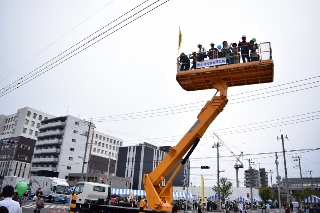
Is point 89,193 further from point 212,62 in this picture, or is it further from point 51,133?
point 51,133

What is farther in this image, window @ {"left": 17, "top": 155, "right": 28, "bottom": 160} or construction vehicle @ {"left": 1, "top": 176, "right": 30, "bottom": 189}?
window @ {"left": 17, "top": 155, "right": 28, "bottom": 160}

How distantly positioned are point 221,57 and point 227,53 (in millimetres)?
356

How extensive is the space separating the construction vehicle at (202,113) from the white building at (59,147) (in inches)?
2825

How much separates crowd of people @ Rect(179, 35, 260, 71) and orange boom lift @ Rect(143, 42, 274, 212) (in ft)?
1.51

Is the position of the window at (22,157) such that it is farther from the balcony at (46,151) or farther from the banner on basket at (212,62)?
the banner on basket at (212,62)

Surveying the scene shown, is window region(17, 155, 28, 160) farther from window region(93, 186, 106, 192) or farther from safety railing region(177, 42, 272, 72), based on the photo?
safety railing region(177, 42, 272, 72)

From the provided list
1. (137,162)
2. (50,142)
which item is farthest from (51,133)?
(137,162)

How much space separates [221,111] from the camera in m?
11.8

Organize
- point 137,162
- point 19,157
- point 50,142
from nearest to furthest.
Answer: point 50,142
point 19,157
point 137,162

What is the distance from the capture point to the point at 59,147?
80.3 meters

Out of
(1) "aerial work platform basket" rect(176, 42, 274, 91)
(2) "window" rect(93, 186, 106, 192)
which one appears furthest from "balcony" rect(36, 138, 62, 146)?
(1) "aerial work platform basket" rect(176, 42, 274, 91)

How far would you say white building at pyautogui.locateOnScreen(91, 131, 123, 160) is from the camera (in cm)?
11131

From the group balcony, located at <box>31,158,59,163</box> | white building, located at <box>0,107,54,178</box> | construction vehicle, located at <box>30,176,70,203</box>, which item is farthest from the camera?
white building, located at <box>0,107,54,178</box>

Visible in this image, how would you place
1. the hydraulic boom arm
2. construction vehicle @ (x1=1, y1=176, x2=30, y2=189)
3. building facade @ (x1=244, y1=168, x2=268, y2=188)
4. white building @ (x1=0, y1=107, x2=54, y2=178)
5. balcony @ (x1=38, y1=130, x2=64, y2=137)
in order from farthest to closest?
white building @ (x1=0, y1=107, x2=54, y2=178)
balcony @ (x1=38, y1=130, x2=64, y2=137)
building facade @ (x1=244, y1=168, x2=268, y2=188)
construction vehicle @ (x1=1, y1=176, x2=30, y2=189)
the hydraulic boom arm
